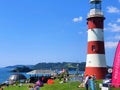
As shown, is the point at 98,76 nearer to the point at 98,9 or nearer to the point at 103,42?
the point at 103,42

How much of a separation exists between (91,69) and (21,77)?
97.0 ft

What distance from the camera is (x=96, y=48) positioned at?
39.5 meters

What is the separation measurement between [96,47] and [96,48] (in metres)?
0.12

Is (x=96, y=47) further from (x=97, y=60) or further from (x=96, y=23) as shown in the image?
(x=96, y=23)

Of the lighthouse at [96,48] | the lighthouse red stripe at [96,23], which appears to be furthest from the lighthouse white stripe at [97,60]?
the lighthouse red stripe at [96,23]

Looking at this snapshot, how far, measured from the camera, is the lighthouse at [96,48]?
39.3 m

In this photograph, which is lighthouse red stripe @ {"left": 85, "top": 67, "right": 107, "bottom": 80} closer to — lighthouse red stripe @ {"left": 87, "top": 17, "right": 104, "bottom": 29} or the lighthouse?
the lighthouse

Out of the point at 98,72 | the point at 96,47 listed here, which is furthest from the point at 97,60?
the point at 96,47

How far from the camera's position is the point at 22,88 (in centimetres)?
4328

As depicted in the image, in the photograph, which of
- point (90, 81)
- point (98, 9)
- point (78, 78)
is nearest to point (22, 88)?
point (78, 78)

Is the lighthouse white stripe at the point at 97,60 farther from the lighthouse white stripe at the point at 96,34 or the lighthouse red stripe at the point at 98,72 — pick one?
the lighthouse white stripe at the point at 96,34

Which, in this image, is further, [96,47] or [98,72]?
[96,47]

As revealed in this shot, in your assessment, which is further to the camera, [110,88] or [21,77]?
[21,77]

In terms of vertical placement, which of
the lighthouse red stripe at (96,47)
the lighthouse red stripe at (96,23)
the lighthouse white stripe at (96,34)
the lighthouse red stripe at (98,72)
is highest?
the lighthouse red stripe at (96,23)
